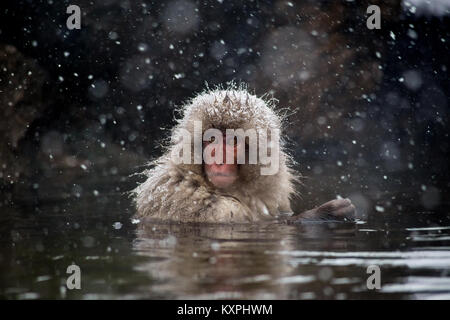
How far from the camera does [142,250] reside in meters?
3.72

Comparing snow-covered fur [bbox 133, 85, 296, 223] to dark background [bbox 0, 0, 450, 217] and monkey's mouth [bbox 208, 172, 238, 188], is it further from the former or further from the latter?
dark background [bbox 0, 0, 450, 217]

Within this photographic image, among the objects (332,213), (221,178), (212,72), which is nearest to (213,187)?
(221,178)

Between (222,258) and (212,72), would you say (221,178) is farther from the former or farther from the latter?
(212,72)

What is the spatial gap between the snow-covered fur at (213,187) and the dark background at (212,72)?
4754 millimetres

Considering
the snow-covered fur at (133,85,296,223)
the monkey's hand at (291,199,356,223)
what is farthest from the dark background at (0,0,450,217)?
the monkey's hand at (291,199,356,223)

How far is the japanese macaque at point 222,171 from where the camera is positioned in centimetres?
513

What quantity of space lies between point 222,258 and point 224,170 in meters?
1.91

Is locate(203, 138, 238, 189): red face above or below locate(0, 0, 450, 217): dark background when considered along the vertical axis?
below

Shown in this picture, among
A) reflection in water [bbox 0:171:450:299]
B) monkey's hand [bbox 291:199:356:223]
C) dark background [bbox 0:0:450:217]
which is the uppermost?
dark background [bbox 0:0:450:217]

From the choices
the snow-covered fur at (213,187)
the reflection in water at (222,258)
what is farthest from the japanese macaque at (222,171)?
the reflection in water at (222,258)

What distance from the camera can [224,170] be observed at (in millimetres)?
5184

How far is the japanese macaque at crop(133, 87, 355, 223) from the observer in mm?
5129

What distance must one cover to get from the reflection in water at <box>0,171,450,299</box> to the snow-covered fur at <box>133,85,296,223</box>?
0.22m
